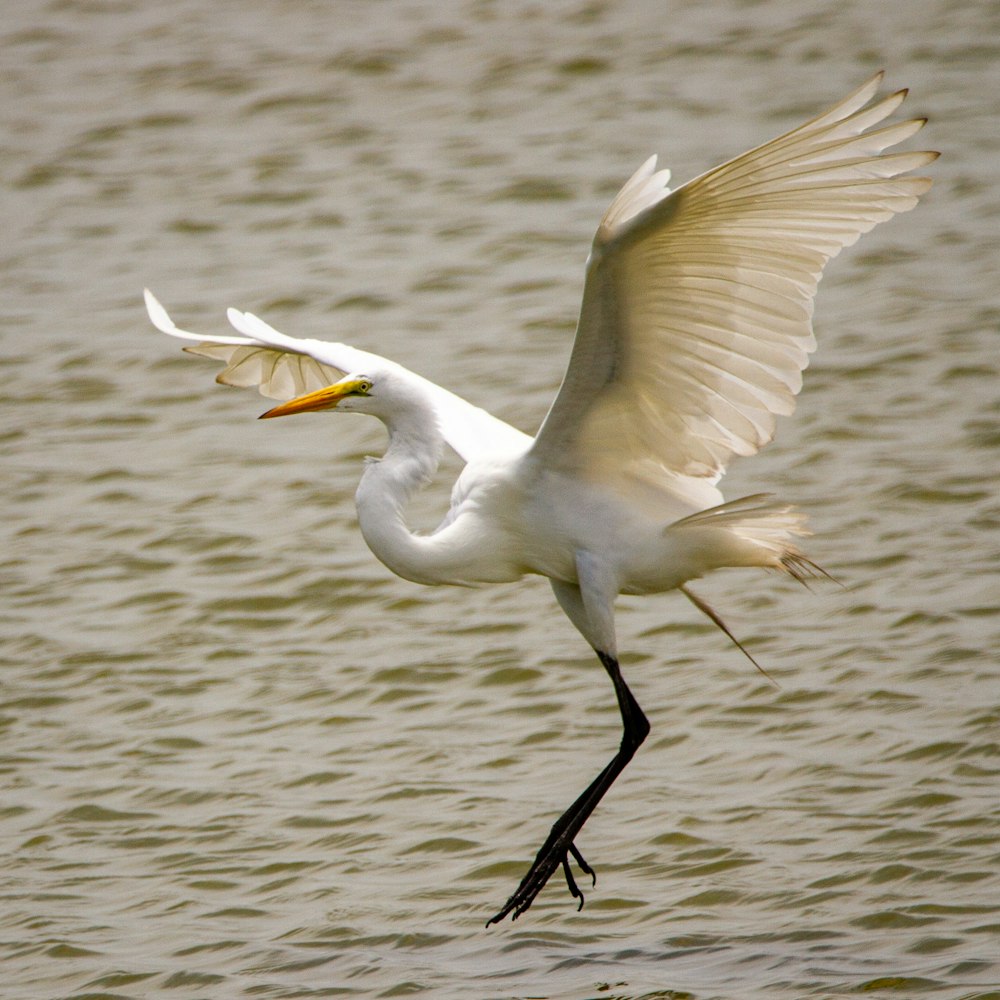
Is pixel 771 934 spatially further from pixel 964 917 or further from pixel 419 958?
pixel 419 958

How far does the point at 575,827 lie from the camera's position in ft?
16.1

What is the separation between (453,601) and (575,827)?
2518mm

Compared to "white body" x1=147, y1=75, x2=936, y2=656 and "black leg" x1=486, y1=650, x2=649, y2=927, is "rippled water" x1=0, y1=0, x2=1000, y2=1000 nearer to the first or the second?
"black leg" x1=486, y1=650, x2=649, y2=927

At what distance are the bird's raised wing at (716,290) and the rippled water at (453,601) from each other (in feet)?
4.33

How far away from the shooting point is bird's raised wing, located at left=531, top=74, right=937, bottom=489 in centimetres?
404

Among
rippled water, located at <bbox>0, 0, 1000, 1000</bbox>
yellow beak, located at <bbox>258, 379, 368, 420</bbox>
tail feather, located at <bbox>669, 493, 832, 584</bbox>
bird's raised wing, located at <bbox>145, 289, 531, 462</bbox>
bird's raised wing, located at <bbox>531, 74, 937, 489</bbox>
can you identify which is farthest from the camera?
bird's raised wing, located at <bbox>145, 289, 531, 462</bbox>

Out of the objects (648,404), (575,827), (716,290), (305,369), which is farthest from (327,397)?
(575,827)

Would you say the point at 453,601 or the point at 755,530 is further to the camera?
the point at 453,601

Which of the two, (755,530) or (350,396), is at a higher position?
(350,396)

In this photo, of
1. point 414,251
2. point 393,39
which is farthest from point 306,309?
point 393,39

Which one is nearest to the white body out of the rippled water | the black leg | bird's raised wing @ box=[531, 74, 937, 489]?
bird's raised wing @ box=[531, 74, 937, 489]

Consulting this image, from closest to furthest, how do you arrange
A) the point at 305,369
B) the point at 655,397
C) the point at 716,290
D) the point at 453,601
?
the point at 716,290 < the point at 655,397 < the point at 305,369 < the point at 453,601

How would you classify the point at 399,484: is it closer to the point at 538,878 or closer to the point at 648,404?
the point at 648,404

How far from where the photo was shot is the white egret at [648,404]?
161 inches
